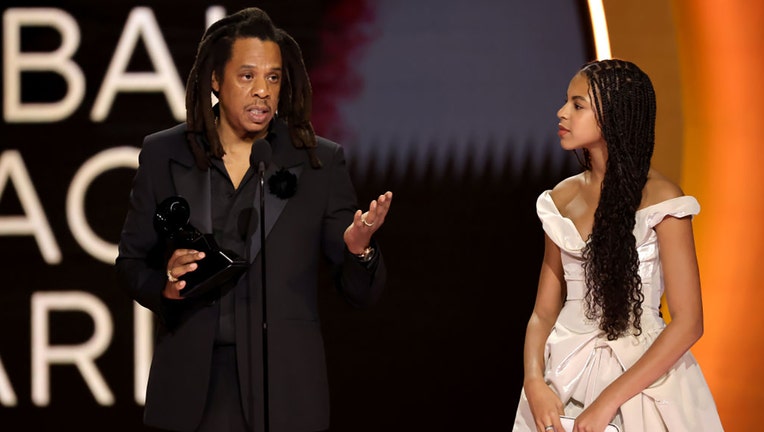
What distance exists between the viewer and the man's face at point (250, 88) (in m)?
2.34

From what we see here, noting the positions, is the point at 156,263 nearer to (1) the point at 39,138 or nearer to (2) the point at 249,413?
(2) the point at 249,413

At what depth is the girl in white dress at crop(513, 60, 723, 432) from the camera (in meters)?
2.28

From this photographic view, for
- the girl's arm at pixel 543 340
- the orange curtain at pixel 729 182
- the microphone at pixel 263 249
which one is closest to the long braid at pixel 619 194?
the girl's arm at pixel 543 340

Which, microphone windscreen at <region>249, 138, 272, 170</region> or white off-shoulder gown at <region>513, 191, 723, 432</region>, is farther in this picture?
white off-shoulder gown at <region>513, 191, 723, 432</region>

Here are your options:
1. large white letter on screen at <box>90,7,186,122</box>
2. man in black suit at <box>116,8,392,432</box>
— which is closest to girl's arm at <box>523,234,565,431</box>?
man in black suit at <box>116,8,392,432</box>

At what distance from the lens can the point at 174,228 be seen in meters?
2.11

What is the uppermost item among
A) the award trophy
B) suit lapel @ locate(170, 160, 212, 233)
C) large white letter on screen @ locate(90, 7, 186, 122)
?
large white letter on screen @ locate(90, 7, 186, 122)

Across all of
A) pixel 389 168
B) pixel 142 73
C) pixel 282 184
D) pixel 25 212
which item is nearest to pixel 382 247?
pixel 389 168

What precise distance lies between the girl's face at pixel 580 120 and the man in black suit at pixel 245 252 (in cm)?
57

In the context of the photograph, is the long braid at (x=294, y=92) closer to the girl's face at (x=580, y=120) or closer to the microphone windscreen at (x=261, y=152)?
the microphone windscreen at (x=261, y=152)

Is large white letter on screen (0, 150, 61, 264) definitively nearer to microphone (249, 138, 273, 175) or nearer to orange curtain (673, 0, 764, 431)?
microphone (249, 138, 273, 175)

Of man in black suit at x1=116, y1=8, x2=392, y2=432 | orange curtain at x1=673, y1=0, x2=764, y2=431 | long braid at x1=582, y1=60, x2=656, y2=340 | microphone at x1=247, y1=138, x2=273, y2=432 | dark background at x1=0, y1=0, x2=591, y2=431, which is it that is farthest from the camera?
dark background at x1=0, y1=0, x2=591, y2=431

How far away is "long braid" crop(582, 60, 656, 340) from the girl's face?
18 mm

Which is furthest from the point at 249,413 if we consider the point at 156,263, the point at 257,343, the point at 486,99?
the point at 486,99
